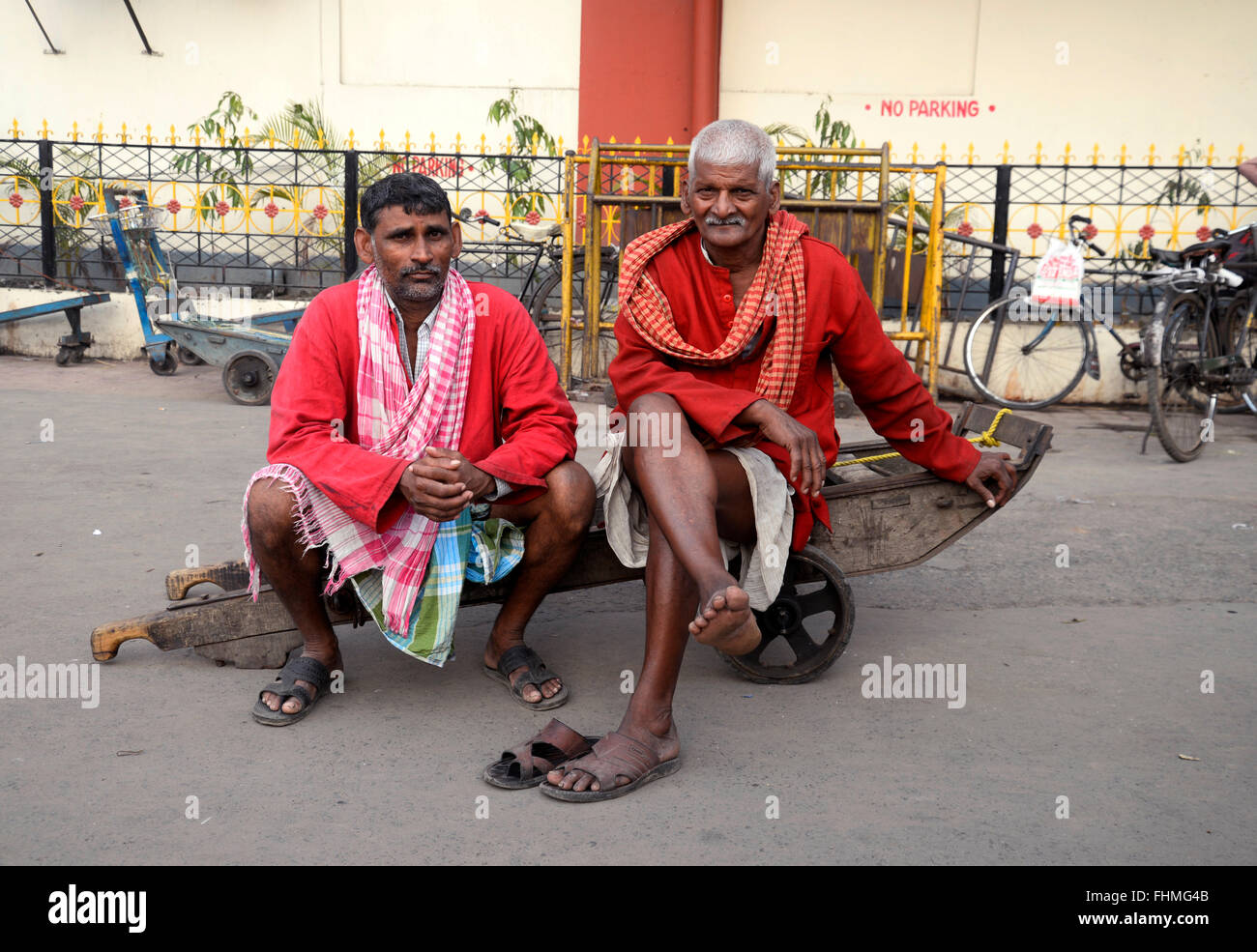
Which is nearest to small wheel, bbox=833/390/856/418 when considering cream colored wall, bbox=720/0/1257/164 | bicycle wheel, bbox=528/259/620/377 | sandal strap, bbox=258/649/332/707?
bicycle wheel, bbox=528/259/620/377

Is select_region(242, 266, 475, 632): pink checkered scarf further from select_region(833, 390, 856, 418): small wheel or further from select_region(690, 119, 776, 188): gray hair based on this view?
select_region(833, 390, 856, 418): small wheel

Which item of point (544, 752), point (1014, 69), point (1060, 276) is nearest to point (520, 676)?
point (544, 752)

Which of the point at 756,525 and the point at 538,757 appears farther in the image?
the point at 756,525

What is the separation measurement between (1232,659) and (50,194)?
29.4 ft

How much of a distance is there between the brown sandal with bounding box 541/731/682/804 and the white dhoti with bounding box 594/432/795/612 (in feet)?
1.64

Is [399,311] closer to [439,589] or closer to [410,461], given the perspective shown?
[410,461]

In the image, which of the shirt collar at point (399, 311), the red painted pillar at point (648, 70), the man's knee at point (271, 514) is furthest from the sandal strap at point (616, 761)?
the red painted pillar at point (648, 70)

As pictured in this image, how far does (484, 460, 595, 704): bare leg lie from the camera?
301cm

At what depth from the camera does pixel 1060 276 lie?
304 inches

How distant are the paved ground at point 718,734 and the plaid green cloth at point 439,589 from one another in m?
0.18

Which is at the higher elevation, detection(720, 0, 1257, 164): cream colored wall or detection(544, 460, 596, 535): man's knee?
detection(720, 0, 1257, 164): cream colored wall

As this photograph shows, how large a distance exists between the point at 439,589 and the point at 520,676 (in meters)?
0.34

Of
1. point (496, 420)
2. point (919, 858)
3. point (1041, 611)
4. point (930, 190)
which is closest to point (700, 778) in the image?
point (919, 858)

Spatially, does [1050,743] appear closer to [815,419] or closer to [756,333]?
[815,419]
